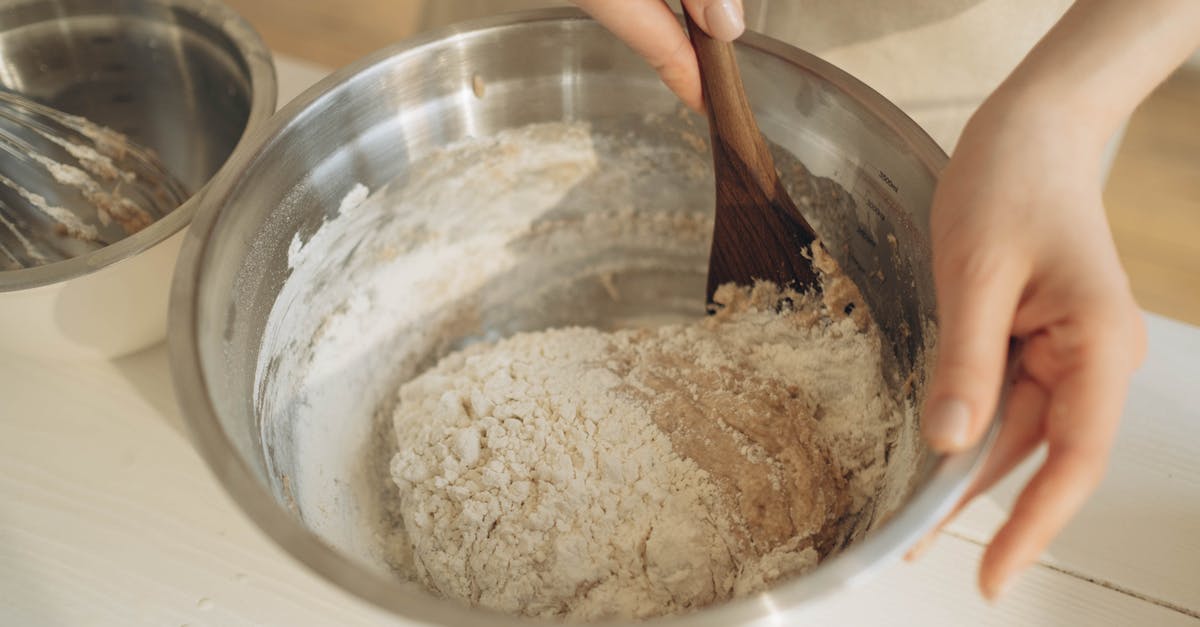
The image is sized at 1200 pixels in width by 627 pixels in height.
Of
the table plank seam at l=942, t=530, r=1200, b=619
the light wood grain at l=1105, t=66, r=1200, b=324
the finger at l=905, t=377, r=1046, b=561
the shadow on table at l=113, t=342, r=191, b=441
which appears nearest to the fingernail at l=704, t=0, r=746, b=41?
the finger at l=905, t=377, r=1046, b=561

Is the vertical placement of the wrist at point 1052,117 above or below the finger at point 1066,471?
above

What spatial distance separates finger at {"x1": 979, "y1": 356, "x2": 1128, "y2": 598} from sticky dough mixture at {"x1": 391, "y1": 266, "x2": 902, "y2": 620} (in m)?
0.18

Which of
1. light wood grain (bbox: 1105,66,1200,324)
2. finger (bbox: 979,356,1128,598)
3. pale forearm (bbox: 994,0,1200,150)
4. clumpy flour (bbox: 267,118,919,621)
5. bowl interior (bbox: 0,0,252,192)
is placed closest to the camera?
finger (bbox: 979,356,1128,598)

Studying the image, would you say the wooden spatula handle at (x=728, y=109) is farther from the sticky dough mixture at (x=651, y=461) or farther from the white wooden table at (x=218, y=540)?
the white wooden table at (x=218, y=540)

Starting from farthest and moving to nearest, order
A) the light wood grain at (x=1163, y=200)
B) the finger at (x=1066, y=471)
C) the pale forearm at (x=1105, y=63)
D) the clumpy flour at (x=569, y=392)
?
1. the light wood grain at (x=1163, y=200)
2. the clumpy flour at (x=569, y=392)
3. the pale forearm at (x=1105, y=63)
4. the finger at (x=1066, y=471)

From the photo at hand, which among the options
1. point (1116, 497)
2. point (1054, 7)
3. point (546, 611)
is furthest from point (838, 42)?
point (546, 611)

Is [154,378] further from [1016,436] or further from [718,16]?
[1016,436]

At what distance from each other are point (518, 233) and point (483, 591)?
0.34 m

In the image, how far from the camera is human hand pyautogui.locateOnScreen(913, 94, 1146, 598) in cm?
44

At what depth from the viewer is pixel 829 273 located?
0.71m

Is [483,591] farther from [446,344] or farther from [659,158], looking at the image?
[659,158]

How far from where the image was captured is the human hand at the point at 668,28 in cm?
62

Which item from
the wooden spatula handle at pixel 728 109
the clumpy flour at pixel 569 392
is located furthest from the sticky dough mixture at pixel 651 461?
the wooden spatula handle at pixel 728 109

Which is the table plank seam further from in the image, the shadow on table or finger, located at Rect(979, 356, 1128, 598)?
the shadow on table
